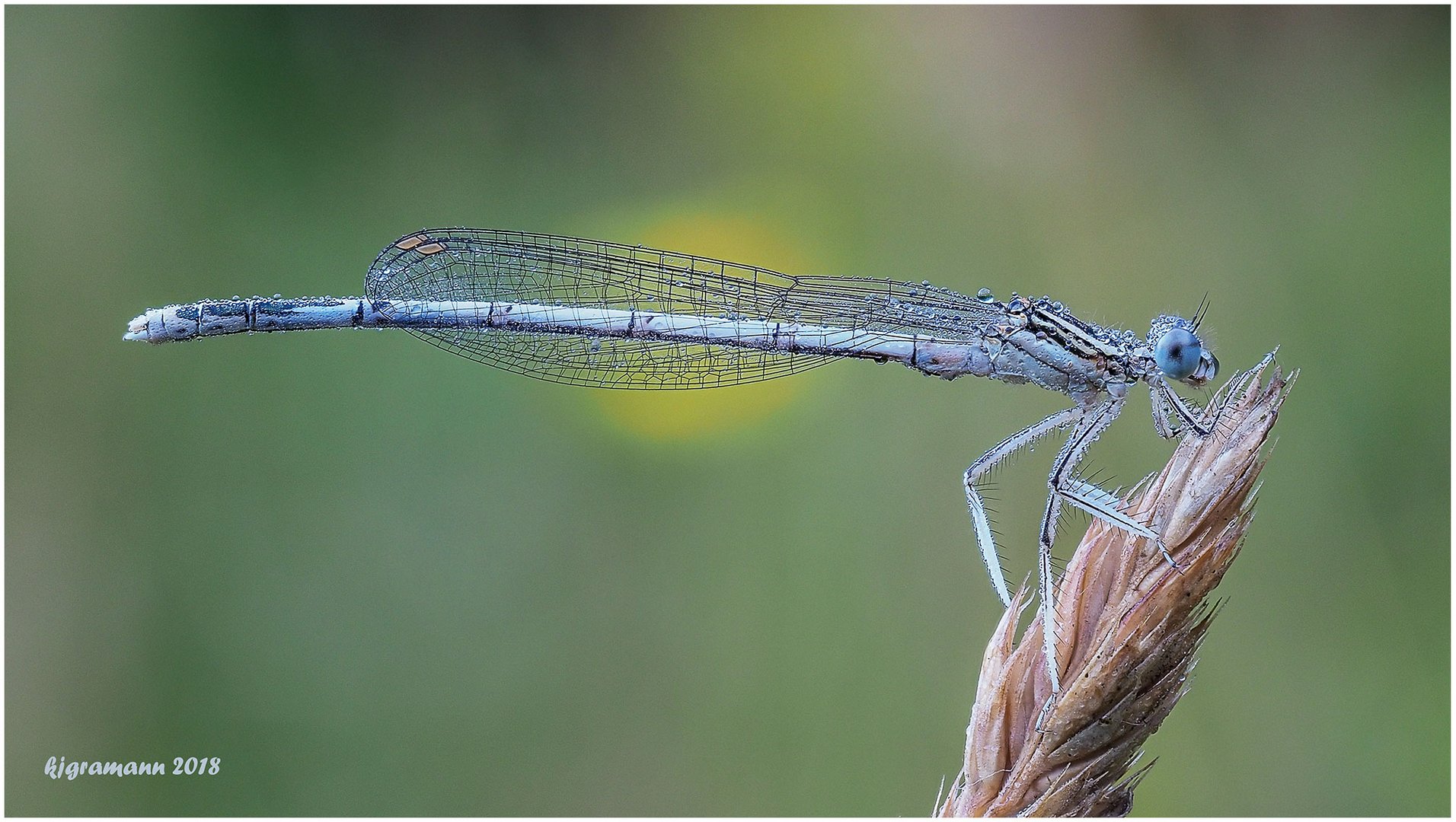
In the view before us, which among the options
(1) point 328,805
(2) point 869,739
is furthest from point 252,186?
(2) point 869,739

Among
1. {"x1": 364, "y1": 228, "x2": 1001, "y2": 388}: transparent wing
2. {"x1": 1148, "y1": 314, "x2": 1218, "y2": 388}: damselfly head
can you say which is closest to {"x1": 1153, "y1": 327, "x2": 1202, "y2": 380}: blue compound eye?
{"x1": 1148, "y1": 314, "x2": 1218, "y2": 388}: damselfly head

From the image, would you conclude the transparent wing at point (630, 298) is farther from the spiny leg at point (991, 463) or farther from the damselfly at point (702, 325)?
the spiny leg at point (991, 463)

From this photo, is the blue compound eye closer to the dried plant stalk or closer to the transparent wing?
the dried plant stalk

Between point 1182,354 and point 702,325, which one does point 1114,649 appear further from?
point 702,325

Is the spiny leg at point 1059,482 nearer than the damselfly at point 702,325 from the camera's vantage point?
Yes

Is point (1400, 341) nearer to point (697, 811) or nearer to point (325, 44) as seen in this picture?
point (697, 811)

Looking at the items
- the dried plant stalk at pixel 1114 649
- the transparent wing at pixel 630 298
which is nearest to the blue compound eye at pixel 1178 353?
the dried plant stalk at pixel 1114 649

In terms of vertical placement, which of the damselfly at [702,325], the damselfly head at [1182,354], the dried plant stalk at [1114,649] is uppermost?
the damselfly at [702,325]
